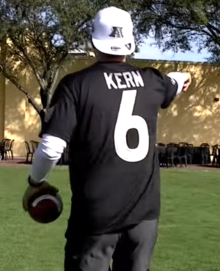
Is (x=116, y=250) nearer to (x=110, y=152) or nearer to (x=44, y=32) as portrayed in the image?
(x=110, y=152)

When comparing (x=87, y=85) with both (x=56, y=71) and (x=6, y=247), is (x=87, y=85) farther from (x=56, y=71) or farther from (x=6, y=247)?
(x=56, y=71)

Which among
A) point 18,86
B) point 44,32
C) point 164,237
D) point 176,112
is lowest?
point 164,237

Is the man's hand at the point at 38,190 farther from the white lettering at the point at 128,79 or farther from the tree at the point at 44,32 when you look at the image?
the tree at the point at 44,32

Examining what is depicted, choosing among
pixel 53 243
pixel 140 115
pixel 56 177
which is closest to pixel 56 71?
pixel 56 177

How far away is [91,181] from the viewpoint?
4520mm

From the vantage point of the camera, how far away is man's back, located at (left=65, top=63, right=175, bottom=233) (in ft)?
14.8

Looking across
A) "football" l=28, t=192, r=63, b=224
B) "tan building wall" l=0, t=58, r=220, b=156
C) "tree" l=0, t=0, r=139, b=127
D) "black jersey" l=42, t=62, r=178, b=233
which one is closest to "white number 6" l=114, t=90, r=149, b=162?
"black jersey" l=42, t=62, r=178, b=233

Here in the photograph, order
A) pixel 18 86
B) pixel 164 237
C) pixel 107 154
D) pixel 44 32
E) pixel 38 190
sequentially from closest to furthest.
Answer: pixel 107 154 → pixel 38 190 → pixel 164 237 → pixel 44 32 → pixel 18 86

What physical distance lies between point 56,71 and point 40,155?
33180 millimetres

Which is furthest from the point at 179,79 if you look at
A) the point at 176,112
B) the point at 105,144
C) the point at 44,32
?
the point at 176,112

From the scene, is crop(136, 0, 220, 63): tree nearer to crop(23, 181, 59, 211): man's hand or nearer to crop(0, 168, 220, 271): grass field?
crop(0, 168, 220, 271): grass field

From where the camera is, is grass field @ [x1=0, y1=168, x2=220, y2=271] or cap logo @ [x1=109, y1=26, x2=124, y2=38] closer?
cap logo @ [x1=109, y1=26, x2=124, y2=38]

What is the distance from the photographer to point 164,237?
11203 millimetres

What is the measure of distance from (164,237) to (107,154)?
270 inches
